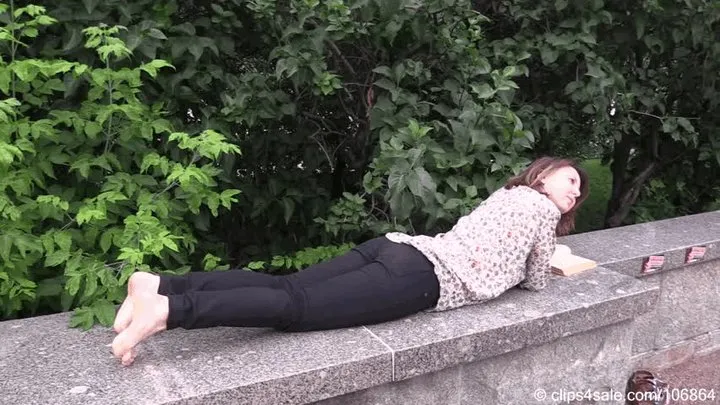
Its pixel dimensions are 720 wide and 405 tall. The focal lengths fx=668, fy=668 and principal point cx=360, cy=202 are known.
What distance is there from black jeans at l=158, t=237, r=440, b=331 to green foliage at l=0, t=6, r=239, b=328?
10.6 inches

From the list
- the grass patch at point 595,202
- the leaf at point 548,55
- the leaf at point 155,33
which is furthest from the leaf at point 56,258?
the grass patch at point 595,202

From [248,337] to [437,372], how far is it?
71 centimetres

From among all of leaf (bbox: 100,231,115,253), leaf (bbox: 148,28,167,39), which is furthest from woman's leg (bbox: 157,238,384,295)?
leaf (bbox: 148,28,167,39)

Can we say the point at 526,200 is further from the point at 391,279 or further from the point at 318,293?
the point at 318,293

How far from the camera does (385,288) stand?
251cm

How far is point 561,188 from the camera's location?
2.93m

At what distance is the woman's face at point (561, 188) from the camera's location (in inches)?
115

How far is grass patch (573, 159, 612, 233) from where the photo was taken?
584 cm

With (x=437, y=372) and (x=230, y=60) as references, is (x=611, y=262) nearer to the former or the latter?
(x=437, y=372)

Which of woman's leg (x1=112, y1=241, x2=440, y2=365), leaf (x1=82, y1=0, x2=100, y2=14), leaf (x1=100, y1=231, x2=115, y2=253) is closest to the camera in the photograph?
woman's leg (x1=112, y1=241, x2=440, y2=365)

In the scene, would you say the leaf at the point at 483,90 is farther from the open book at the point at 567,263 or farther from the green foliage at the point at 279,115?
the open book at the point at 567,263

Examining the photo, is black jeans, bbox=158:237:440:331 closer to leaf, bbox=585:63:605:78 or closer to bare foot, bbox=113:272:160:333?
bare foot, bbox=113:272:160:333

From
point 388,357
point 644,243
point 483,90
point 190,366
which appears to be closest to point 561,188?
point 483,90

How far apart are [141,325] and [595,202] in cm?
542
